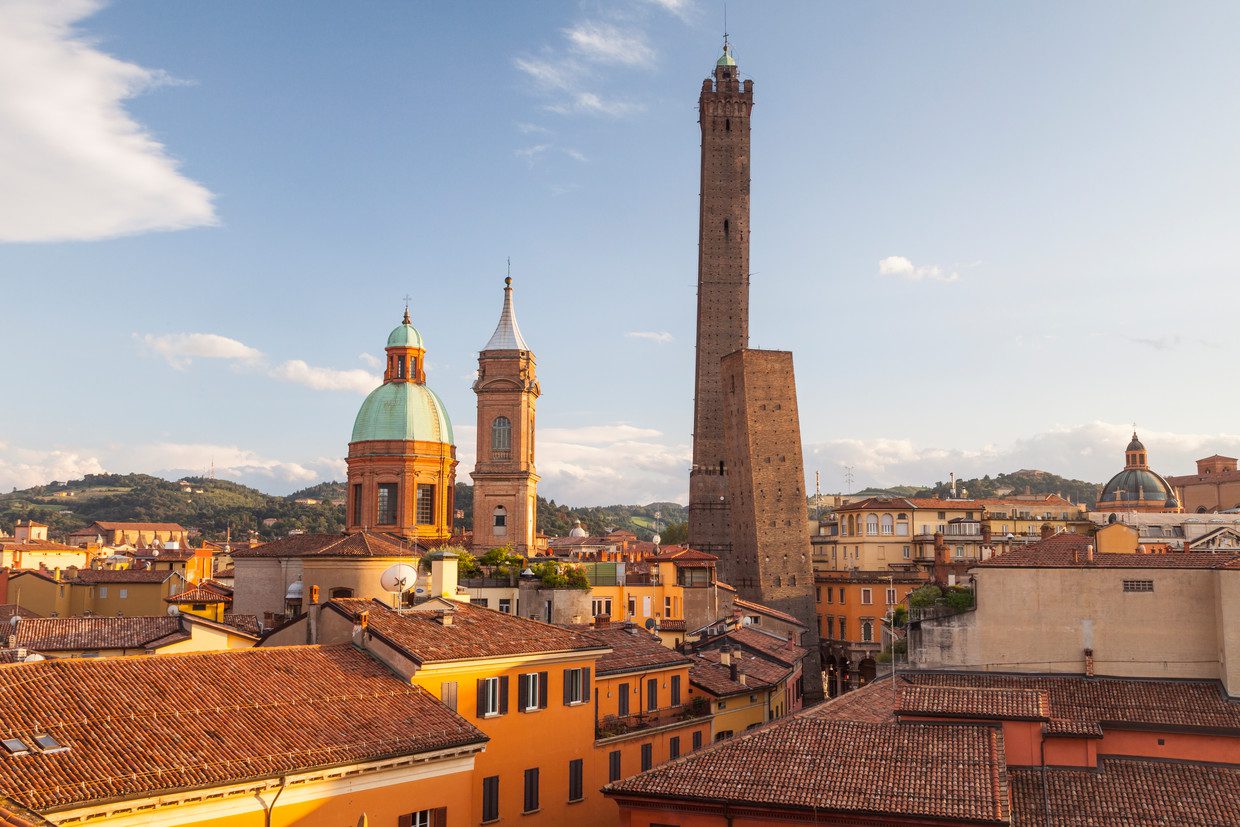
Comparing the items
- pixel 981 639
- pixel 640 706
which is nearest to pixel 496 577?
pixel 640 706

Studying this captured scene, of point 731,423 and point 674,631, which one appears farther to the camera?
point 731,423

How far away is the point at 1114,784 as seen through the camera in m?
19.8

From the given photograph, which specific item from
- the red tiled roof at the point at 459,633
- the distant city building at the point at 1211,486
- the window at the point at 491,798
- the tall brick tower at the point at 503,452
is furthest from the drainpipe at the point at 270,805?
the distant city building at the point at 1211,486

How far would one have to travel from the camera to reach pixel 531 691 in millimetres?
22312

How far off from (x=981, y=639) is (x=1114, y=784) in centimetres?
1020

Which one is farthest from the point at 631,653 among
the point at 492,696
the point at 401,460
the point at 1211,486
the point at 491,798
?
the point at 1211,486

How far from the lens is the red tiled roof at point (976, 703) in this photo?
2002cm

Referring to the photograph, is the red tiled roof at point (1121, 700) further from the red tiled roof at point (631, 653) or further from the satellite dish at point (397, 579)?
the satellite dish at point (397, 579)

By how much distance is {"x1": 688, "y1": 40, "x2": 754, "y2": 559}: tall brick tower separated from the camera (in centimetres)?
8200

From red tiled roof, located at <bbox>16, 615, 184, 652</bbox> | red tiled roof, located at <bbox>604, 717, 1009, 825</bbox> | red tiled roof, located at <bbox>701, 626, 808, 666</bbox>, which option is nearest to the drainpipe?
red tiled roof, located at <bbox>604, 717, 1009, 825</bbox>

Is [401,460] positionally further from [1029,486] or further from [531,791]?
[1029,486]

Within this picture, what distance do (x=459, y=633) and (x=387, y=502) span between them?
39.2 metres

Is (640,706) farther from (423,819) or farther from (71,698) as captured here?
(71,698)

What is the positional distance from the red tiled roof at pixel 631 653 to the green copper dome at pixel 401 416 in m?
30.1
